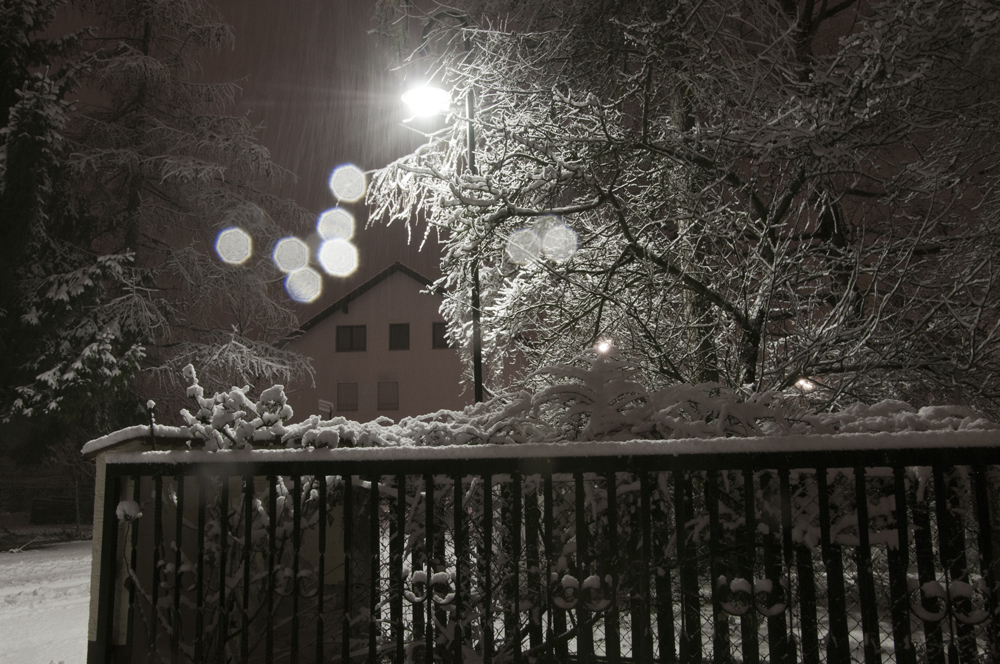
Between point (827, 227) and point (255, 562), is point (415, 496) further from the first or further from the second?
point (827, 227)

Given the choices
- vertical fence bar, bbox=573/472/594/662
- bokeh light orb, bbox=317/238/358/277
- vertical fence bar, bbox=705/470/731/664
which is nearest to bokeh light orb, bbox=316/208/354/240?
bokeh light orb, bbox=317/238/358/277

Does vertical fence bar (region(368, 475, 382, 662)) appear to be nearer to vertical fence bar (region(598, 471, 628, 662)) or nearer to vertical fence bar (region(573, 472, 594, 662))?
vertical fence bar (region(573, 472, 594, 662))

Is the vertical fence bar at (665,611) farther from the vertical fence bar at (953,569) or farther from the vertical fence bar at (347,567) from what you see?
the vertical fence bar at (347,567)

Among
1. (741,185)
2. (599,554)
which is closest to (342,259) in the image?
(741,185)

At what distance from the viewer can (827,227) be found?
→ 7266mm

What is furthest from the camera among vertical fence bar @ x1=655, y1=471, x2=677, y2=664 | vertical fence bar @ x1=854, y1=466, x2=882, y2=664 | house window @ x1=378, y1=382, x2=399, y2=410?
house window @ x1=378, y1=382, x2=399, y2=410

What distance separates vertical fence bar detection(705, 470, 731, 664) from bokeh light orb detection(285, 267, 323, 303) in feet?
55.2

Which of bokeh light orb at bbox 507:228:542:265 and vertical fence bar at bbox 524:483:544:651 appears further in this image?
bokeh light orb at bbox 507:228:542:265

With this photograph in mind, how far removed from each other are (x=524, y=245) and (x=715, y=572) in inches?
173

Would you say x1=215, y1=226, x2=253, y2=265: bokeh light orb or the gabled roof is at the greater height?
the gabled roof

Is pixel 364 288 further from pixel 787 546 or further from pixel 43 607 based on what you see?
pixel 787 546

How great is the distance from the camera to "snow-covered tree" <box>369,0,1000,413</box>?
4.79 m

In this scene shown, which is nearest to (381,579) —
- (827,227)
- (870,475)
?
(870,475)

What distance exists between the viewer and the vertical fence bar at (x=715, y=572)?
2.88 metres
